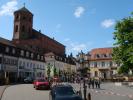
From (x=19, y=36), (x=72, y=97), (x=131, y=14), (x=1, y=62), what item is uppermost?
(x=19, y=36)

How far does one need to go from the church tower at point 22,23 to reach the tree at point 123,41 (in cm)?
6319

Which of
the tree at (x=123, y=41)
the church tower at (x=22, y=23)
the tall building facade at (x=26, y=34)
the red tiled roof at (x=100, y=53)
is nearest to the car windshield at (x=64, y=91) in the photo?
the tree at (x=123, y=41)

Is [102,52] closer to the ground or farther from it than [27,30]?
closer to the ground

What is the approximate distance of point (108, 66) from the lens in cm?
9581

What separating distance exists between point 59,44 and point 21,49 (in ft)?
168

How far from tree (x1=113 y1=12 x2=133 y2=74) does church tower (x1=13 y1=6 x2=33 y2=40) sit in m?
63.2

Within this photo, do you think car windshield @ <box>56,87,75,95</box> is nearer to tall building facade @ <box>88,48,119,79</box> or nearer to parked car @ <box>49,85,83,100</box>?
parked car @ <box>49,85,83,100</box>

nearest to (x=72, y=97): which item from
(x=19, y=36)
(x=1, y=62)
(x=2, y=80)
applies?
(x=2, y=80)

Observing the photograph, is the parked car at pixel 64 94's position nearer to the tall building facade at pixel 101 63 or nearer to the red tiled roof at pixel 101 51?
the tall building facade at pixel 101 63

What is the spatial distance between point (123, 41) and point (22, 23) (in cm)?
6675

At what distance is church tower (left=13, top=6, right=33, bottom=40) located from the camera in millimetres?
101125

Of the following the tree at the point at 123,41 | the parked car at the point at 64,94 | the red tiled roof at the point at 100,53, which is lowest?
the parked car at the point at 64,94

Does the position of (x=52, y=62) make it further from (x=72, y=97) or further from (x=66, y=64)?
(x=72, y=97)

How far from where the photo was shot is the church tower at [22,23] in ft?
332
